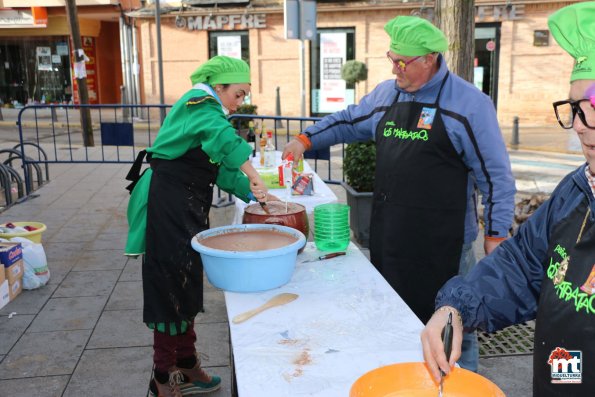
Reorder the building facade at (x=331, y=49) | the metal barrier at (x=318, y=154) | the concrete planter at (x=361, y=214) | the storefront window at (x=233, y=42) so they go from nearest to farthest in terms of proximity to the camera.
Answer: the concrete planter at (x=361, y=214), the metal barrier at (x=318, y=154), the building facade at (x=331, y=49), the storefront window at (x=233, y=42)

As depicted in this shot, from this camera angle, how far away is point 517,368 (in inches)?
157

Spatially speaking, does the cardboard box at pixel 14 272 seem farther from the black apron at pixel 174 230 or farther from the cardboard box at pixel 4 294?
the black apron at pixel 174 230

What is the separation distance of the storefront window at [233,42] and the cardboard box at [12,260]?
15901 mm

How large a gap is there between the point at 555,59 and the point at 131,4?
559 inches

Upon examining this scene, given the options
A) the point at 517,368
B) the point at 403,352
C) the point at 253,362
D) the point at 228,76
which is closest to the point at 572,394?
the point at 403,352

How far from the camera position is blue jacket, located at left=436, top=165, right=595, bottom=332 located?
1861 mm

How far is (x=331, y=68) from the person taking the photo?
19.9m

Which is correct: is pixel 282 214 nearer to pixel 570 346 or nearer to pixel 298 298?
pixel 298 298

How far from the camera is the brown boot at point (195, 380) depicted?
366 cm

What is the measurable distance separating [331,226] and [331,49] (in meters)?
17.5

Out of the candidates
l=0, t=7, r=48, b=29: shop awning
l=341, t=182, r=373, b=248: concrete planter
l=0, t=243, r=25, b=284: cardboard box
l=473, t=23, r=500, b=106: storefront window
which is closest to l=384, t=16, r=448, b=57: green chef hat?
l=341, t=182, r=373, b=248: concrete planter

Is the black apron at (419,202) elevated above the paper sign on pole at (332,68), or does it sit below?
below

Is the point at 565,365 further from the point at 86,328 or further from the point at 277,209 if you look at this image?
the point at 86,328

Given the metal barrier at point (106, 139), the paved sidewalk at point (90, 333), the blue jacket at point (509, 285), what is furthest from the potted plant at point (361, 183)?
the blue jacket at point (509, 285)
